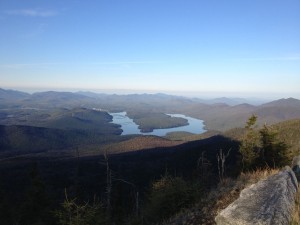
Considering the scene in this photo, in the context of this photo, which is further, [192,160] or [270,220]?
[192,160]

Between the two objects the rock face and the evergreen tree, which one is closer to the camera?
the rock face

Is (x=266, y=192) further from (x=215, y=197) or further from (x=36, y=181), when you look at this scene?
(x=36, y=181)

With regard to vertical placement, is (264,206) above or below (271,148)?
above

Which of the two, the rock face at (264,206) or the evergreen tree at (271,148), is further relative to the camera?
the evergreen tree at (271,148)

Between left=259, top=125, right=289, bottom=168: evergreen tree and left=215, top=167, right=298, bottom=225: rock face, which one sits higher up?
left=215, top=167, right=298, bottom=225: rock face

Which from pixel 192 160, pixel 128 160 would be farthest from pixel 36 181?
pixel 128 160

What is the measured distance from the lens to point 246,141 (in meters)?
43.2

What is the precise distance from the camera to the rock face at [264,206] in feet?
24.7

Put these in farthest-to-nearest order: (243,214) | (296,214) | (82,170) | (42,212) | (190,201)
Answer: (82,170) → (42,212) → (190,201) → (243,214) → (296,214)

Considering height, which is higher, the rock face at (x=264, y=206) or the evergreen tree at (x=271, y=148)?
the rock face at (x=264, y=206)

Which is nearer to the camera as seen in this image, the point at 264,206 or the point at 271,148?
the point at 264,206

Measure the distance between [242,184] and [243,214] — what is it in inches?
187

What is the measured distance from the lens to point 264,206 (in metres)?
8.20

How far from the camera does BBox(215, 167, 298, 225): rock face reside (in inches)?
297
